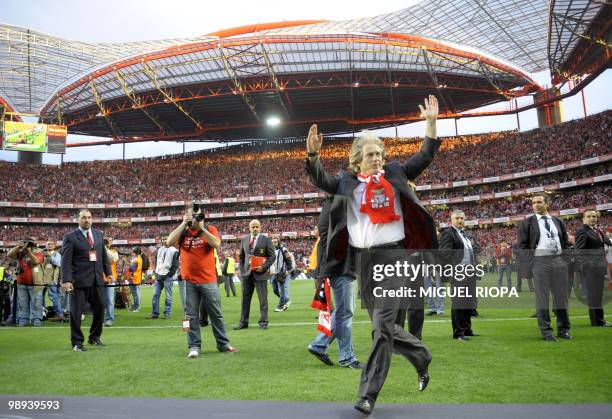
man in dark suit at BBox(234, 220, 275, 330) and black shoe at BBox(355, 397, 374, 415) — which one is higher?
man in dark suit at BBox(234, 220, 275, 330)

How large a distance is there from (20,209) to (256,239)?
52.0 m

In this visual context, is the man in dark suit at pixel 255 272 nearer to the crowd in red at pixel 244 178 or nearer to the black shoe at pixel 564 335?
the black shoe at pixel 564 335

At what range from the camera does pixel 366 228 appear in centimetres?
352

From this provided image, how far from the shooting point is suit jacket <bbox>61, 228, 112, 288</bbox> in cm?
690

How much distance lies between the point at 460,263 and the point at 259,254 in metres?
5.26

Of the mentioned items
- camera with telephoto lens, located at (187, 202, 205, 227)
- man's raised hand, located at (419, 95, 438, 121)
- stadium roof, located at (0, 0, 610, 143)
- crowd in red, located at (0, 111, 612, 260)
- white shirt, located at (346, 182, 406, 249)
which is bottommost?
white shirt, located at (346, 182, 406, 249)

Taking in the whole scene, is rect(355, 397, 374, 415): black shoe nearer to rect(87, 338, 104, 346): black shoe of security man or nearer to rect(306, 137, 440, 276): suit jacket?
rect(306, 137, 440, 276): suit jacket

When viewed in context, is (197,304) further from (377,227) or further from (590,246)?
(590,246)

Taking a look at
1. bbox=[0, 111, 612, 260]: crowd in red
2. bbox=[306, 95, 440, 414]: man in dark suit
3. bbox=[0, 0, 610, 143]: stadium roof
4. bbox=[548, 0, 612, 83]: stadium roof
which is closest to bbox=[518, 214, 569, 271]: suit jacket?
bbox=[306, 95, 440, 414]: man in dark suit

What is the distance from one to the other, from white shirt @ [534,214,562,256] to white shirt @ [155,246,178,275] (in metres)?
7.62

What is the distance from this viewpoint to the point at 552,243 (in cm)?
659

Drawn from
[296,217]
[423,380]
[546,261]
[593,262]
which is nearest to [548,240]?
[546,261]

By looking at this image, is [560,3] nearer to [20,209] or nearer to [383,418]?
[383,418]

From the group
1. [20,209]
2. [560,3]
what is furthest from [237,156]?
[560,3]
